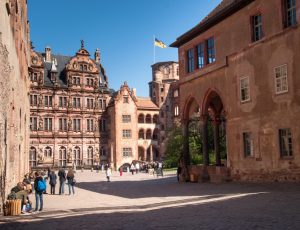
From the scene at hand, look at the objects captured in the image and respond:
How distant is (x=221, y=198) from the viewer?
18.4m

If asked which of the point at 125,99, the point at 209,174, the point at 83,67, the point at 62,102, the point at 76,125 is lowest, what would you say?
the point at 209,174

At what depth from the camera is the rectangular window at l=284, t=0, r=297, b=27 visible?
21473mm

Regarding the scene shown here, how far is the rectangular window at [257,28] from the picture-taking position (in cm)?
2411

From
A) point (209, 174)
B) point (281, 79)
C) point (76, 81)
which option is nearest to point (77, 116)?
point (76, 81)

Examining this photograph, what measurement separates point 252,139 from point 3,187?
15008 mm

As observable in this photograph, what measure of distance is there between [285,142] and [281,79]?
3.42 meters

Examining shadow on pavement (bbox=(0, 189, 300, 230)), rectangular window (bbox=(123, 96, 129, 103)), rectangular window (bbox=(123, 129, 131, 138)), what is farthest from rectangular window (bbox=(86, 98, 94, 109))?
shadow on pavement (bbox=(0, 189, 300, 230))

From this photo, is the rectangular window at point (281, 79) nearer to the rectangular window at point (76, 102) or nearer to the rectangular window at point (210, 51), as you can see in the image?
the rectangular window at point (210, 51)

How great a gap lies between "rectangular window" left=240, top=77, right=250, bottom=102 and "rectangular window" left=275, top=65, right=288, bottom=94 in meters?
2.76

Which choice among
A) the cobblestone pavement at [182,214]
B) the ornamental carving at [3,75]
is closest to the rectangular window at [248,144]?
the cobblestone pavement at [182,214]

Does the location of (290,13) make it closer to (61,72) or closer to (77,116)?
(77,116)

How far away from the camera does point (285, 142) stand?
21656mm

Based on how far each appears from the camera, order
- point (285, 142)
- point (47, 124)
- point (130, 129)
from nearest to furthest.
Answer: point (285, 142) < point (47, 124) < point (130, 129)

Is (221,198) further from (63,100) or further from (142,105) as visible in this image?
(142,105)
